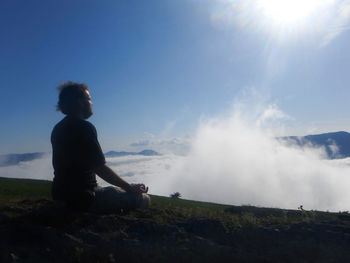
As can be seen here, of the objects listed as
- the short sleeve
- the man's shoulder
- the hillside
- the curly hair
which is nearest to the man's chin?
the curly hair

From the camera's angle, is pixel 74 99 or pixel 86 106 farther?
pixel 86 106

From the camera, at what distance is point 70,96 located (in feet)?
18.4

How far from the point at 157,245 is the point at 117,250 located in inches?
20.7

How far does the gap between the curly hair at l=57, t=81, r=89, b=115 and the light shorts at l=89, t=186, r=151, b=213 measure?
1.55m

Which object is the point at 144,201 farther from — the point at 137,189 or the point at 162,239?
the point at 162,239

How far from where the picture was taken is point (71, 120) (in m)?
5.41

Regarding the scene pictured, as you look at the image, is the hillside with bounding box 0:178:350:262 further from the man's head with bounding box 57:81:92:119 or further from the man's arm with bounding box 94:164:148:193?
the man's head with bounding box 57:81:92:119

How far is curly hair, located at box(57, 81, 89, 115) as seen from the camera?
560cm

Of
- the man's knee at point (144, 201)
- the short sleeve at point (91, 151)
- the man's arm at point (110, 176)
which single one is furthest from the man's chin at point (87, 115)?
the man's knee at point (144, 201)

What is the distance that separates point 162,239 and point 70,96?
10.0ft

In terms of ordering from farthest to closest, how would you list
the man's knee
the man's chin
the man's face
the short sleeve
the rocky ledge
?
the man's knee < the man's chin < the man's face < the short sleeve < the rocky ledge

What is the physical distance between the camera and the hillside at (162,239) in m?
3.86

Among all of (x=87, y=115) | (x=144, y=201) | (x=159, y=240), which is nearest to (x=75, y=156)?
(x=87, y=115)

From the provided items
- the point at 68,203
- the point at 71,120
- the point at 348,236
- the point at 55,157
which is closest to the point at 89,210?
the point at 68,203
